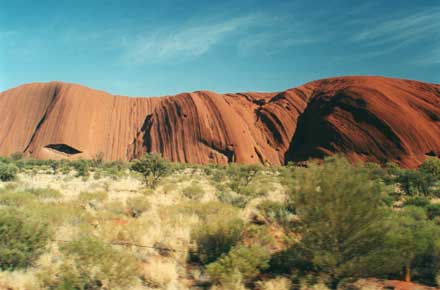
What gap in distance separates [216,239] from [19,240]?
3.77m

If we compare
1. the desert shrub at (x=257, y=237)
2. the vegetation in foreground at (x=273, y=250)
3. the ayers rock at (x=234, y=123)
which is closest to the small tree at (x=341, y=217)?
the vegetation in foreground at (x=273, y=250)

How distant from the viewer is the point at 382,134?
1969 inches

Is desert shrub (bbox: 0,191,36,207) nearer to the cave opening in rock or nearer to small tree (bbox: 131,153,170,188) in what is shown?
small tree (bbox: 131,153,170,188)

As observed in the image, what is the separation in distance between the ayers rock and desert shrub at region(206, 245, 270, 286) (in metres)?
48.2

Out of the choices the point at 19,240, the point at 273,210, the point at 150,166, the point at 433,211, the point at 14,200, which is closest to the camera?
the point at 19,240

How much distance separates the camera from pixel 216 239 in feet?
22.5

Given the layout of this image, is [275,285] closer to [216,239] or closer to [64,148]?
[216,239]

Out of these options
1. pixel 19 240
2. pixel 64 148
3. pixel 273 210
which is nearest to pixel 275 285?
pixel 19 240

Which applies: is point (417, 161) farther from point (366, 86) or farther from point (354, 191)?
point (354, 191)

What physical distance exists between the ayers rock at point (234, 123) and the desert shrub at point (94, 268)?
164 feet

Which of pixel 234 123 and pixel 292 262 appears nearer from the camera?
pixel 292 262

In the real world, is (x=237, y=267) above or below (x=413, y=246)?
below

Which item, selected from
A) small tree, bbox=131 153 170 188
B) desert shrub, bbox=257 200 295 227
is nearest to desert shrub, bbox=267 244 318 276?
desert shrub, bbox=257 200 295 227

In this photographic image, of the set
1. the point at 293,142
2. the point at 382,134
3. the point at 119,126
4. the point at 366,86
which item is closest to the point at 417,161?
the point at 382,134
